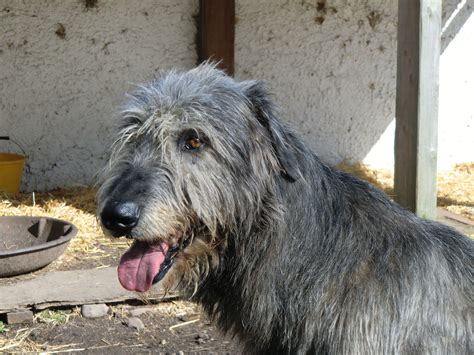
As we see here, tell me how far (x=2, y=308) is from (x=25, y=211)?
88.2 inches

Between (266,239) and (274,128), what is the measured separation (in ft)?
1.46

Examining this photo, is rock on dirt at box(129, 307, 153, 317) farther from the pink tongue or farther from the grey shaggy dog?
the pink tongue

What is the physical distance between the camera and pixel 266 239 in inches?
118

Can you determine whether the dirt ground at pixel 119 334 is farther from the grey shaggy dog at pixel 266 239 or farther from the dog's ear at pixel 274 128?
the dog's ear at pixel 274 128

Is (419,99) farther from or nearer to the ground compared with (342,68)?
nearer to the ground

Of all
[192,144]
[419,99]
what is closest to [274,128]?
[192,144]

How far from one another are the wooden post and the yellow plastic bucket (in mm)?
3978

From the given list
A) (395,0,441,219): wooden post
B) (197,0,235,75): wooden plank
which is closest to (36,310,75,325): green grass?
(395,0,441,219): wooden post

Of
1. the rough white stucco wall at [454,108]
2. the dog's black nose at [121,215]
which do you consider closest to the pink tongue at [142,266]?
the dog's black nose at [121,215]

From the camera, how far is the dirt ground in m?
4.95

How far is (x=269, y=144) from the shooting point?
9.72ft

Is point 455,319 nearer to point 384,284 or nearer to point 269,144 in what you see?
point 384,284

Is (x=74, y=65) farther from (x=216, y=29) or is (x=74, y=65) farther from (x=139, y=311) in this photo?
(x=139, y=311)

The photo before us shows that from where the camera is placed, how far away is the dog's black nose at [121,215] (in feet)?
8.77
